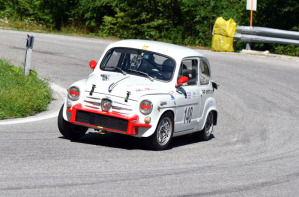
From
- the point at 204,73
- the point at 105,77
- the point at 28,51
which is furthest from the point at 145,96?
the point at 28,51

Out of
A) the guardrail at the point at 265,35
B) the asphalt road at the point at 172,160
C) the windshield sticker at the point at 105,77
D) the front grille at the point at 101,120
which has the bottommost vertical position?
the asphalt road at the point at 172,160

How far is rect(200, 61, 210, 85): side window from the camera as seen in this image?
11070 mm

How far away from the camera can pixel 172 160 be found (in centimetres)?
900

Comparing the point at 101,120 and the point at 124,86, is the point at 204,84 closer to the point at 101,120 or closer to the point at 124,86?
the point at 124,86

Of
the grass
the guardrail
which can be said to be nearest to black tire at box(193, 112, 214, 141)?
the grass

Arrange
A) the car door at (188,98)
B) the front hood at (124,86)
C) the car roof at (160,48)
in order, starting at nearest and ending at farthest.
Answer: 1. the front hood at (124,86)
2. the car door at (188,98)
3. the car roof at (160,48)

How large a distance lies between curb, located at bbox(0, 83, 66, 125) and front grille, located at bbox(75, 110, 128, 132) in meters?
1.94

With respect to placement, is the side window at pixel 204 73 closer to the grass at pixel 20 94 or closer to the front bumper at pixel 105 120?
the front bumper at pixel 105 120

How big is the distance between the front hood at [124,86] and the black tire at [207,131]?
156cm

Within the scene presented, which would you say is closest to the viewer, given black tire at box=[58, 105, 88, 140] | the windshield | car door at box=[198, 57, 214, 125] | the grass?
black tire at box=[58, 105, 88, 140]

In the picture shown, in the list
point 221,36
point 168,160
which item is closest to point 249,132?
point 168,160

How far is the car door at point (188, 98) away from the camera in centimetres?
1005

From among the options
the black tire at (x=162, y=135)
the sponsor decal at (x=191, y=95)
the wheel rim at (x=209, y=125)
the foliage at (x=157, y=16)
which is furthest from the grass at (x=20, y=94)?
the foliage at (x=157, y=16)

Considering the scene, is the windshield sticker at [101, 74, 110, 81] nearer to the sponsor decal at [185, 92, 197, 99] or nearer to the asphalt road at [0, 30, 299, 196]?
the asphalt road at [0, 30, 299, 196]
